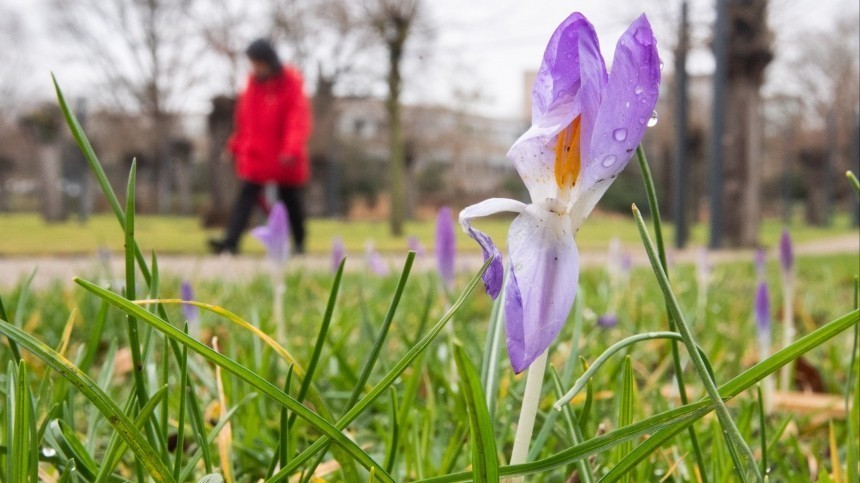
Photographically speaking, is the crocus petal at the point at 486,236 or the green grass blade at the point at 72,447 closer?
the crocus petal at the point at 486,236

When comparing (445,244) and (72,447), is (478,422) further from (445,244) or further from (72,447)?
(445,244)

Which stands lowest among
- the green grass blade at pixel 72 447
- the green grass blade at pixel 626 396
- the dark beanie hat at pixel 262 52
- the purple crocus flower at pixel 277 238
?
the green grass blade at pixel 72 447

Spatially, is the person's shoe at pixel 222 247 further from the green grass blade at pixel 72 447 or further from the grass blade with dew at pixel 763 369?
the grass blade with dew at pixel 763 369

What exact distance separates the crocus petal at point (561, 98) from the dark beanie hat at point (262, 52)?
542cm

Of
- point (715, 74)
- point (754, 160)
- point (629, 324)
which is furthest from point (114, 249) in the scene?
point (629, 324)

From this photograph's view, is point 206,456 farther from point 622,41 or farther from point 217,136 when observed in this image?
point 217,136

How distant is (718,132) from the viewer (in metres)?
7.34

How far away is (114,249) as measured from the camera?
8.93 metres

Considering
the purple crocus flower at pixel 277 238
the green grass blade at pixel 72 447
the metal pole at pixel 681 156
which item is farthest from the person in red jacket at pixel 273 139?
the green grass blade at pixel 72 447

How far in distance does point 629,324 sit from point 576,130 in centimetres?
151

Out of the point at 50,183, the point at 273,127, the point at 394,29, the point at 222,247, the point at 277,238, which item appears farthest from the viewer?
the point at 50,183

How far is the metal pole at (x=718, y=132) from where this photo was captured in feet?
23.6

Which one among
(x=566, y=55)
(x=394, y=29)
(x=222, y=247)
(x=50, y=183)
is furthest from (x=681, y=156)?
(x=50, y=183)

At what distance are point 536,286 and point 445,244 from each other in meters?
0.65
